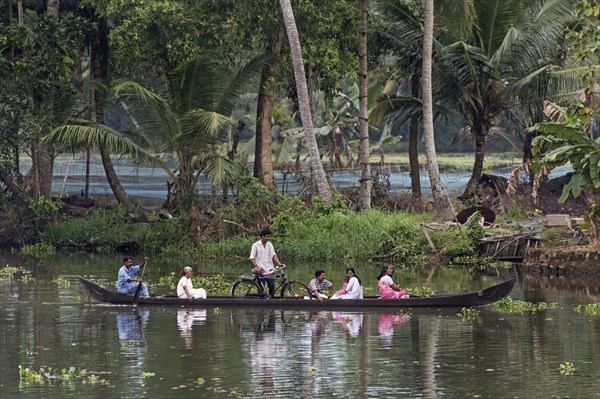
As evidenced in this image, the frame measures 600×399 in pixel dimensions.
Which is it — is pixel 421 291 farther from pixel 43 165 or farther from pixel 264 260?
pixel 43 165

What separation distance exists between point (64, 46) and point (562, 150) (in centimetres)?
1742

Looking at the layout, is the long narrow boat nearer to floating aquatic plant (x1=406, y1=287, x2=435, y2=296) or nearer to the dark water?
the dark water

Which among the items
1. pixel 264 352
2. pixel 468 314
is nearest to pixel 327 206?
pixel 468 314

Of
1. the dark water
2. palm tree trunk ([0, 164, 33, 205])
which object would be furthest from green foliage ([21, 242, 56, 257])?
the dark water

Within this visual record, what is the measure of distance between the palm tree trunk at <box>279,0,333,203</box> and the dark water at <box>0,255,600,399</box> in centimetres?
1079

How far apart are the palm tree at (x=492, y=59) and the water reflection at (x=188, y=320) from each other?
665 inches

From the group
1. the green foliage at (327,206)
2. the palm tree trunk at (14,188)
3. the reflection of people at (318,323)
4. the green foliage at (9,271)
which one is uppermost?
the palm tree trunk at (14,188)

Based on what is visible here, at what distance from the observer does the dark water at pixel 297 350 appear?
1566cm

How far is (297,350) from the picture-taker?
61.8 ft

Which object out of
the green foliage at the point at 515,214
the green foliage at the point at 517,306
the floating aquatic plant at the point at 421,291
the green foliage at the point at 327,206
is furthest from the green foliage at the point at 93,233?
the green foliage at the point at 517,306

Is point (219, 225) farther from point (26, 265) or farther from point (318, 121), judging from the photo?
point (318, 121)

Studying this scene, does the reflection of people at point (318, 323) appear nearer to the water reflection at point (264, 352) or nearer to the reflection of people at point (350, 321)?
the reflection of people at point (350, 321)

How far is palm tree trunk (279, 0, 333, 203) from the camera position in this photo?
33594mm

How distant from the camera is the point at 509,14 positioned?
126ft
